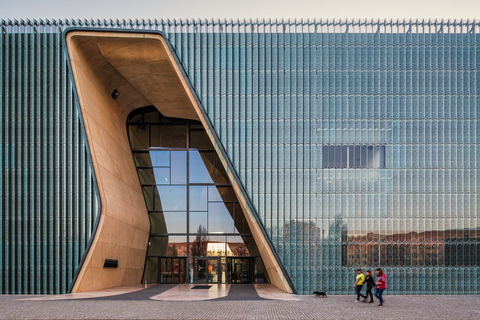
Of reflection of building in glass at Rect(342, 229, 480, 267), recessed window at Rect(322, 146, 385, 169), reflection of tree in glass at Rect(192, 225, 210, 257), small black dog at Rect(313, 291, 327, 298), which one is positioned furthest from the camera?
reflection of tree in glass at Rect(192, 225, 210, 257)

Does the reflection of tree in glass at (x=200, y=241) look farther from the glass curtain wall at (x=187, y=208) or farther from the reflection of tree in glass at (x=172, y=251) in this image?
the reflection of tree in glass at (x=172, y=251)

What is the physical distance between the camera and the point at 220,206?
2817cm

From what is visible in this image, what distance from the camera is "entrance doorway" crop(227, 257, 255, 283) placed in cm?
2792

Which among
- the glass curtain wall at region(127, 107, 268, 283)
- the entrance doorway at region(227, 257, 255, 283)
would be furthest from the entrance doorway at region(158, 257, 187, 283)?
the entrance doorway at region(227, 257, 255, 283)

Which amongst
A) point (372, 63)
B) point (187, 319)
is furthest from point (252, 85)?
point (187, 319)

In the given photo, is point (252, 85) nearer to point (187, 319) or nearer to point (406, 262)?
point (406, 262)

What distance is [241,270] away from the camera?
28047mm

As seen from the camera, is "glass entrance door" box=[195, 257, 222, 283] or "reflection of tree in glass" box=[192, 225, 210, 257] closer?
"glass entrance door" box=[195, 257, 222, 283]

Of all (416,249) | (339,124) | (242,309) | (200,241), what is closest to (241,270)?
(200,241)

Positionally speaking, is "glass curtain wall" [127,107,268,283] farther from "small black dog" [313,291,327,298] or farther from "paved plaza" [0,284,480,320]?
"small black dog" [313,291,327,298]

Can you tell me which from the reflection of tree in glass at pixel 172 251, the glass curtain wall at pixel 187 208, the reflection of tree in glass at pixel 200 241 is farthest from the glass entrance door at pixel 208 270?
the reflection of tree in glass at pixel 172 251

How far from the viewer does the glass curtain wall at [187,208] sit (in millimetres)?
27984

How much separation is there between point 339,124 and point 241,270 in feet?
36.7

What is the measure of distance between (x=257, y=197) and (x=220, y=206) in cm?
638
